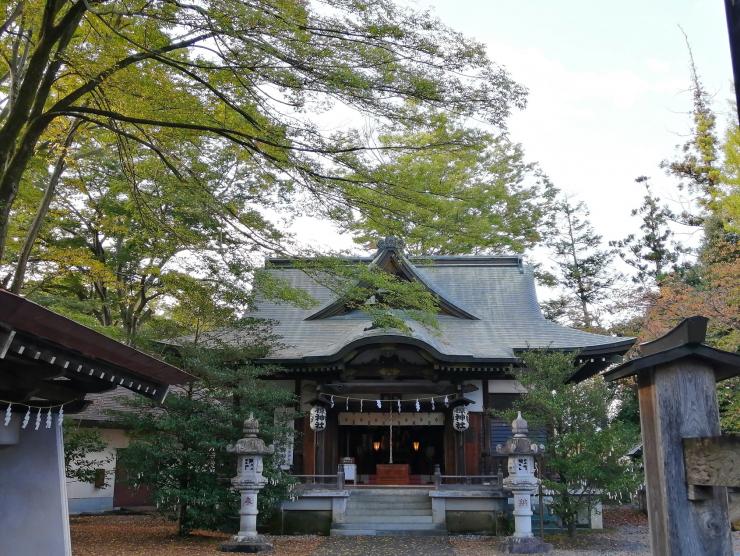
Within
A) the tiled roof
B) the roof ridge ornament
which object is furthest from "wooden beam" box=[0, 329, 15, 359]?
the roof ridge ornament

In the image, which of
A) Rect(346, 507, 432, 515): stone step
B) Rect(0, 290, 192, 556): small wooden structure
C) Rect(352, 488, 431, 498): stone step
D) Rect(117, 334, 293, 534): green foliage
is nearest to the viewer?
Rect(0, 290, 192, 556): small wooden structure

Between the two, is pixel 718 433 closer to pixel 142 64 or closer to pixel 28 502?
pixel 28 502

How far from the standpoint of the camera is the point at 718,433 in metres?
3.00

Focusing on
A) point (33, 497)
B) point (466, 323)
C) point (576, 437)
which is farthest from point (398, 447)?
point (33, 497)

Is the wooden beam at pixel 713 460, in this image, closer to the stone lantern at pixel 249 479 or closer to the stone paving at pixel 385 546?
the stone paving at pixel 385 546

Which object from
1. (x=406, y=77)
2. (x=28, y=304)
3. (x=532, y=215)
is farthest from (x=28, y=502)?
(x=532, y=215)

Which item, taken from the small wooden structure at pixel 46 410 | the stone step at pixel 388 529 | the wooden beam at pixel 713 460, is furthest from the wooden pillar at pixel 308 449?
the wooden beam at pixel 713 460

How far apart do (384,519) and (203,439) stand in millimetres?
4472

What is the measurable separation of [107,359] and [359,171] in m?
4.96

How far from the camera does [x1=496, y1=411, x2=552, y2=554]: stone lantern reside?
37.6 ft

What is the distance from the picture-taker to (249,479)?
11.6 meters

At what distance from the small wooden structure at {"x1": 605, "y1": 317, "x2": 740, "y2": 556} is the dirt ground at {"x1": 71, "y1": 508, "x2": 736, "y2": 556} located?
28.8ft

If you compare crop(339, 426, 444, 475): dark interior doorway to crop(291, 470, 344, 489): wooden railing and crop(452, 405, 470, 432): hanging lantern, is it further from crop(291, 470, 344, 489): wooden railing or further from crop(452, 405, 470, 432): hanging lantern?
crop(452, 405, 470, 432): hanging lantern

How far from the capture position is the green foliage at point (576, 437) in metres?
12.0
